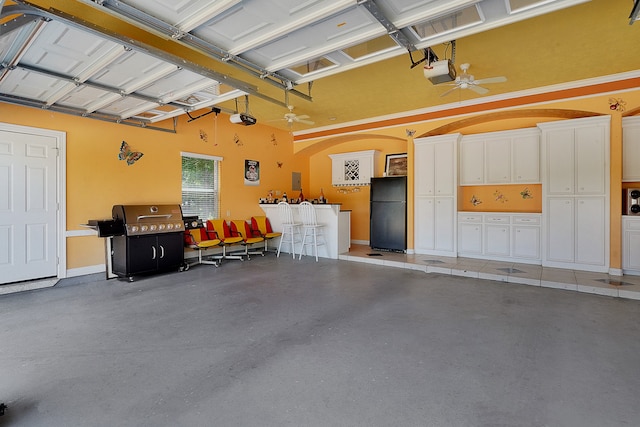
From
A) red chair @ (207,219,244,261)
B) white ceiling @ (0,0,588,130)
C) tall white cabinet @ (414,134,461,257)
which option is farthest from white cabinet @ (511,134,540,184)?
red chair @ (207,219,244,261)

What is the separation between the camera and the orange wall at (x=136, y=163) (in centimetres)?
488

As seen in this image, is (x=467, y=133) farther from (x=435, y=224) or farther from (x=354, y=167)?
(x=354, y=167)

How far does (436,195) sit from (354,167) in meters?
2.54

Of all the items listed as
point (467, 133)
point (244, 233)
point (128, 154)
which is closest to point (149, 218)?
point (128, 154)

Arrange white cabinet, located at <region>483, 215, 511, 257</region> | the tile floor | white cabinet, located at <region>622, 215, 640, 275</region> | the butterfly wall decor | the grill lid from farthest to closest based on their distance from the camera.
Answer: white cabinet, located at <region>483, 215, 511, 257</region>, the butterfly wall decor, the grill lid, white cabinet, located at <region>622, 215, 640, 275</region>, the tile floor

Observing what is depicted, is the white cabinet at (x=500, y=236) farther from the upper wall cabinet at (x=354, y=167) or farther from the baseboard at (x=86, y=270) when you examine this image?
the baseboard at (x=86, y=270)

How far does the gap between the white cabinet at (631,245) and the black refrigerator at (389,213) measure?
351 cm

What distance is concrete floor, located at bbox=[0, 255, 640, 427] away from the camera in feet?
6.08

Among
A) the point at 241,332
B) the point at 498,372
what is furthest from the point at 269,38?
the point at 498,372

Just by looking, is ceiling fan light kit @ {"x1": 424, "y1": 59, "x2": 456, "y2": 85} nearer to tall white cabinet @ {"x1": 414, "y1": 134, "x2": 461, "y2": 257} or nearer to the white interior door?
tall white cabinet @ {"x1": 414, "y1": 134, "x2": 461, "y2": 257}

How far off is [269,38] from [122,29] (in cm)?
188

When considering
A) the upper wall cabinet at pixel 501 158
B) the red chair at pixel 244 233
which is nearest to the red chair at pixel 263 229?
the red chair at pixel 244 233

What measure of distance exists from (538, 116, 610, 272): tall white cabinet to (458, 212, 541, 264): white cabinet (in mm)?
219

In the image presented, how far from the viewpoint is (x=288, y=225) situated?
705 centimetres
